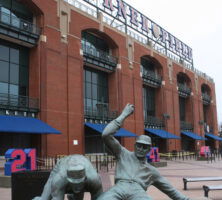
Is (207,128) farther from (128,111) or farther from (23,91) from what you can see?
(128,111)

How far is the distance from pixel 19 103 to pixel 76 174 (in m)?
20.4

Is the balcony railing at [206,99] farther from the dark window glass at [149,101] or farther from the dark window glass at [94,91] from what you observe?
the dark window glass at [94,91]

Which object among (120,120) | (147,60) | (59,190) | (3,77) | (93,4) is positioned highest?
(93,4)

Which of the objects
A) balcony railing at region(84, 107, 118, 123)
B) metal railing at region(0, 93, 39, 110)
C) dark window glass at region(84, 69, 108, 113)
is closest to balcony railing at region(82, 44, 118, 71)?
dark window glass at region(84, 69, 108, 113)

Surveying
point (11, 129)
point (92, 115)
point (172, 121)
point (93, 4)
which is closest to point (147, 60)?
point (172, 121)

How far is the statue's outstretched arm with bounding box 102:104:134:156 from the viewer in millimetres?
4141

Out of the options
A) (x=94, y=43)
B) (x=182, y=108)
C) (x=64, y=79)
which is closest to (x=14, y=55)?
(x=64, y=79)

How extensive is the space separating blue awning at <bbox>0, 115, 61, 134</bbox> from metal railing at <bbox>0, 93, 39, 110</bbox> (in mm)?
859

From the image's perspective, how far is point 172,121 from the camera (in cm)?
4388

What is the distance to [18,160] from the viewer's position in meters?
14.6

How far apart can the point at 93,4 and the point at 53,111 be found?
13.9m

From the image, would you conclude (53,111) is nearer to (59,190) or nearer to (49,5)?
(49,5)

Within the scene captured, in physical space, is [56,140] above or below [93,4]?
below

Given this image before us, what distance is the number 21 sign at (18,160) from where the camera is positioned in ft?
45.9
